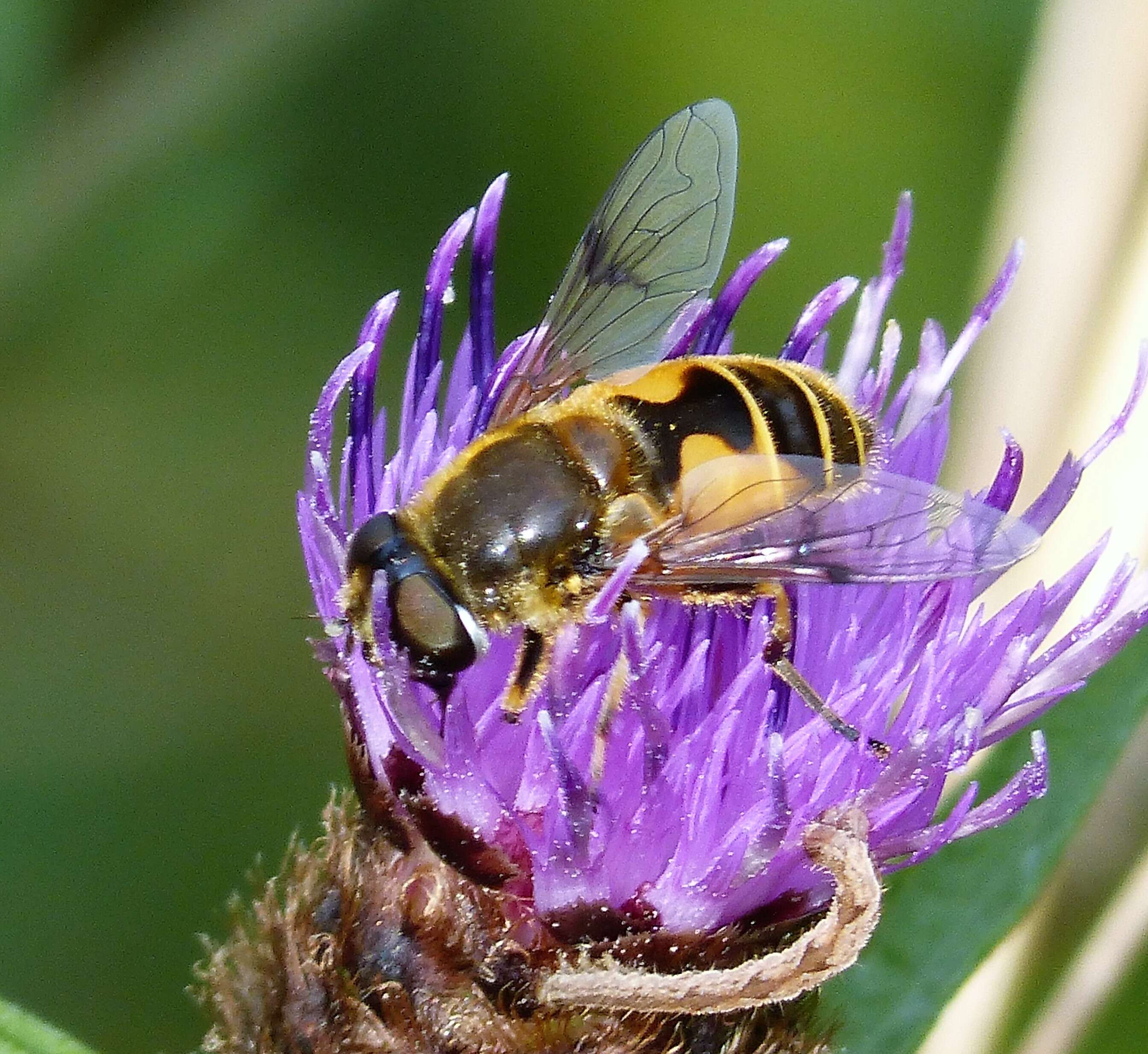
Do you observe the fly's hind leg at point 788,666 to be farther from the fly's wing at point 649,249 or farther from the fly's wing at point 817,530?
the fly's wing at point 649,249

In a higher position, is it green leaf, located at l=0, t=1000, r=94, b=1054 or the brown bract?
green leaf, located at l=0, t=1000, r=94, b=1054

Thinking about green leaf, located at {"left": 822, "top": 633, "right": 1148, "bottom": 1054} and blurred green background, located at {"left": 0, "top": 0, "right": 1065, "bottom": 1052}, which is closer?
green leaf, located at {"left": 822, "top": 633, "right": 1148, "bottom": 1054}

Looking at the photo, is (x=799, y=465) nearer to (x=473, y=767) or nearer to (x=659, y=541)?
(x=659, y=541)

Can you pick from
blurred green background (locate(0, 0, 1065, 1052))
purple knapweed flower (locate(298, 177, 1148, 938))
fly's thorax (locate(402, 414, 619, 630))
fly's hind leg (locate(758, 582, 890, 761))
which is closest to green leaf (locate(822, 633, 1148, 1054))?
purple knapweed flower (locate(298, 177, 1148, 938))

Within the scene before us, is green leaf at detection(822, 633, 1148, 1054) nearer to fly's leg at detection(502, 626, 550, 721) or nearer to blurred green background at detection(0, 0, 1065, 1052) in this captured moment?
fly's leg at detection(502, 626, 550, 721)

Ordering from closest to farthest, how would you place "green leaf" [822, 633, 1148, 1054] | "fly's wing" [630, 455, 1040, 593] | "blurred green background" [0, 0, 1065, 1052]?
"fly's wing" [630, 455, 1040, 593]
"green leaf" [822, 633, 1148, 1054]
"blurred green background" [0, 0, 1065, 1052]

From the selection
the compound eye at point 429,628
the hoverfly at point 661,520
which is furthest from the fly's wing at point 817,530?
the compound eye at point 429,628
